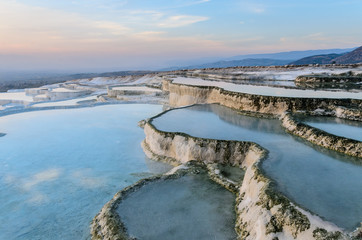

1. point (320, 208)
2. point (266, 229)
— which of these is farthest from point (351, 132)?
point (266, 229)

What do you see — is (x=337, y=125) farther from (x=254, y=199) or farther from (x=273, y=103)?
(x=254, y=199)

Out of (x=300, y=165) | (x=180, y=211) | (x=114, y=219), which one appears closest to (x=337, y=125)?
(x=300, y=165)

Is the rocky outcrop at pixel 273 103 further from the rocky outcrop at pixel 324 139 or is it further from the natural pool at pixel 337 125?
the rocky outcrop at pixel 324 139

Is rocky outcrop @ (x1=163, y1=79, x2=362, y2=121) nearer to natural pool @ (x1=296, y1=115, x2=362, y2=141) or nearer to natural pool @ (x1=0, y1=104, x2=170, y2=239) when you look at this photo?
natural pool @ (x1=296, y1=115, x2=362, y2=141)

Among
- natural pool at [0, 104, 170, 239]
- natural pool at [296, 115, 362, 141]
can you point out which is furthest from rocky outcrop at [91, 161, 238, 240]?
natural pool at [296, 115, 362, 141]

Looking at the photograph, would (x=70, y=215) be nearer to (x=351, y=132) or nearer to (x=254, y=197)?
(x=254, y=197)

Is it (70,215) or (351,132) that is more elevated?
(351,132)

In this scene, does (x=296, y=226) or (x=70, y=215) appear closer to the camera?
(x=296, y=226)
